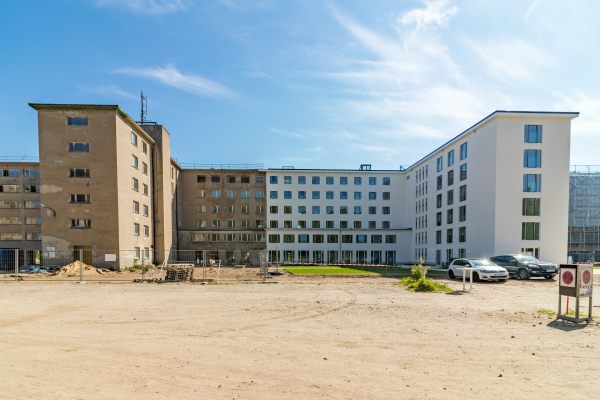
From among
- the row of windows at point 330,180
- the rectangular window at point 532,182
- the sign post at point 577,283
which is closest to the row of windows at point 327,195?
the row of windows at point 330,180

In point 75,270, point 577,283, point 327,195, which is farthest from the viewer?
point 327,195

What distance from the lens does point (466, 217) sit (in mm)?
41656

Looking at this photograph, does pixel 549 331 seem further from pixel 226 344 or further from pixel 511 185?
pixel 511 185

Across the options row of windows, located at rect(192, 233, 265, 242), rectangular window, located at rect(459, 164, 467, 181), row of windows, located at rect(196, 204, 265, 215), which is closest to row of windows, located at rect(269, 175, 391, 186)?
row of windows, located at rect(196, 204, 265, 215)

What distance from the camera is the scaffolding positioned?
188 feet

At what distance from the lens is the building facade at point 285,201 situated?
35.2 m

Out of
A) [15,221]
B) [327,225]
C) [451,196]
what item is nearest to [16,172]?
[15,221]

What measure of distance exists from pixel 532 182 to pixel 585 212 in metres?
32.1

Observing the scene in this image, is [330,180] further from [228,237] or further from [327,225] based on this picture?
[228,237]

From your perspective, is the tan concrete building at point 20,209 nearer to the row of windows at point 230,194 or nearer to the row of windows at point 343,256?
the row of windows at point 230,194

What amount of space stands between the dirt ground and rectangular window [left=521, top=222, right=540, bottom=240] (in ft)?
89.5

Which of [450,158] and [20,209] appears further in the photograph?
[20,209]

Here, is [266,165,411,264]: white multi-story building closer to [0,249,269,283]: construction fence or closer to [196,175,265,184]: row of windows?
[196,175,265,184]: row of windows

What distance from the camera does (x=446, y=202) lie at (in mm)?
47562
